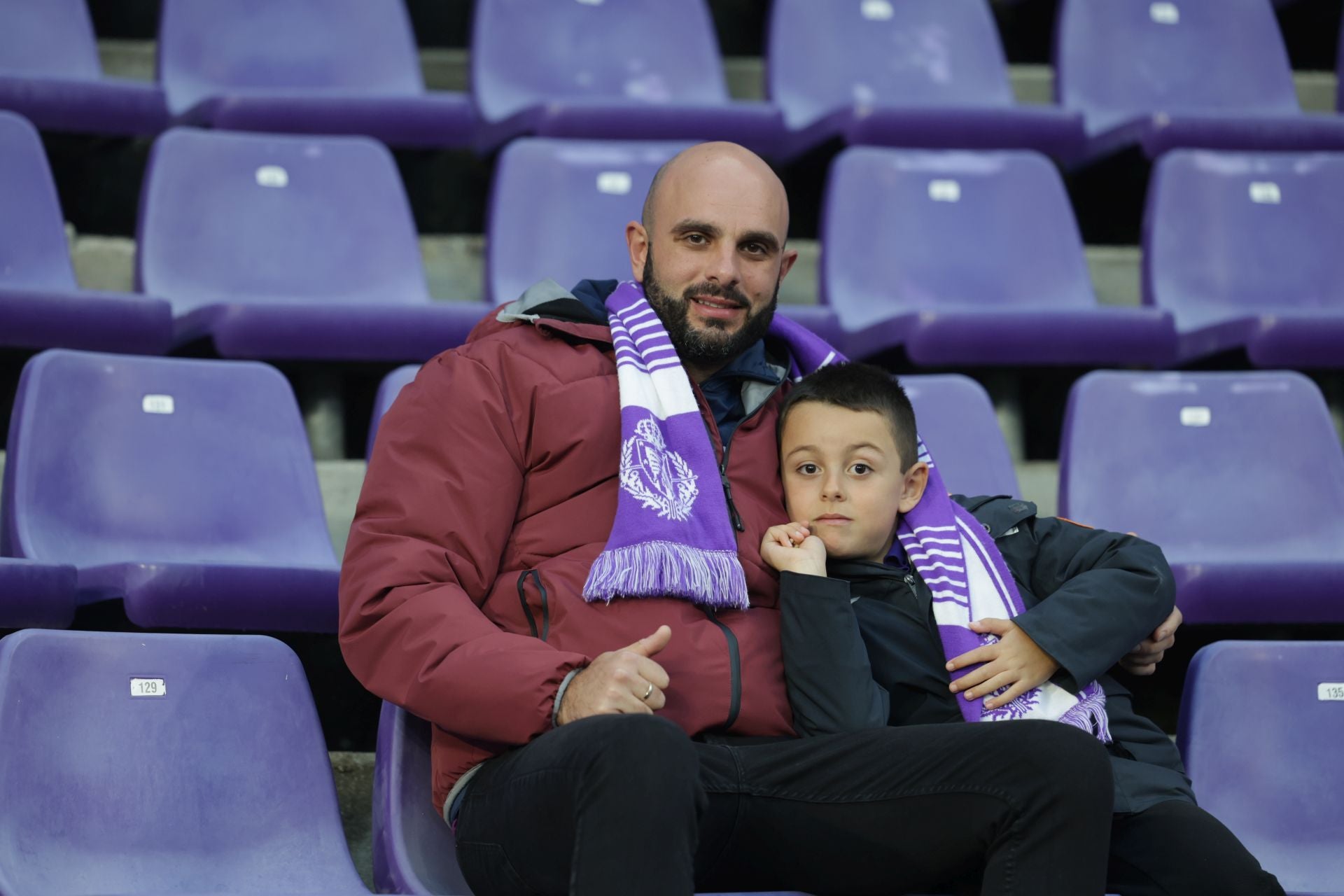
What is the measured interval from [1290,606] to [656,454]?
39.7 inches

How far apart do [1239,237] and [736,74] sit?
3.90 ft

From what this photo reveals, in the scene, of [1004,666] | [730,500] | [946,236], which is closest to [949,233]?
[946,236]

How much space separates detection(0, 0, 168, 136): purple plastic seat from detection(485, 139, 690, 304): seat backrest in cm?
65

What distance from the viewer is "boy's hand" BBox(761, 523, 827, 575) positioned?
162 cm

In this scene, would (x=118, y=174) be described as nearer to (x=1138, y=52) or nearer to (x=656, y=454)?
(x=656, y=454)

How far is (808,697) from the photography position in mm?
1565

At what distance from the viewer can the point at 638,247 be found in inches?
77.3

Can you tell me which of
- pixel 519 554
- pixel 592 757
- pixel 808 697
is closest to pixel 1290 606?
pixel 808 697

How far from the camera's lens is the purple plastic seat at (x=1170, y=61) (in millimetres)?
3465

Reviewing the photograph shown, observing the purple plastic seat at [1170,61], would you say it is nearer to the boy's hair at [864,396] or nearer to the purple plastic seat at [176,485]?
the boy's hair at [864,396]

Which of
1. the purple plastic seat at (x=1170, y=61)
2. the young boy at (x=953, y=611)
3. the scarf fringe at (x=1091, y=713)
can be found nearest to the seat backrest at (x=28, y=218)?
the young boy at (x=953, y=611)

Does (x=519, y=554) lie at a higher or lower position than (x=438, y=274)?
higher

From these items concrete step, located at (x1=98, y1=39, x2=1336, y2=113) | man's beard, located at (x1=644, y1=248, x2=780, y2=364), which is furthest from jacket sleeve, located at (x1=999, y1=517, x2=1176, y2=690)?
concrete step, located at (x1=98, y1=39, x2=1336, y2=113)

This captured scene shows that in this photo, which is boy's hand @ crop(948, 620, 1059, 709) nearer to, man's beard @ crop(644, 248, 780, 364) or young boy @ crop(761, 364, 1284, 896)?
young boy @ crop(761, 364, 1284, 896)
